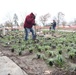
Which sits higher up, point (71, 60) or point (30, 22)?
point (30, 22)

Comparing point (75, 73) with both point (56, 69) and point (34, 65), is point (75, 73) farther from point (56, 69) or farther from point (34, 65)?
point (34, 65)

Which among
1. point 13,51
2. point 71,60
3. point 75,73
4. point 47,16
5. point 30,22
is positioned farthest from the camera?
point 47,16

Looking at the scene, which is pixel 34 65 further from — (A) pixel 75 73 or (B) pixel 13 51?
(B) pixel 13 51

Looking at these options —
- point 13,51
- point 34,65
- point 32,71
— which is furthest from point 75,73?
point 13,51

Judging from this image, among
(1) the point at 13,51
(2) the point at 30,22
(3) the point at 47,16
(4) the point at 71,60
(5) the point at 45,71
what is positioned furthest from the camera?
(3) the point at 47,16

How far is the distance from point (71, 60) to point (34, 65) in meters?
1.29

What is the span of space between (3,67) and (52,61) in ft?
4.36

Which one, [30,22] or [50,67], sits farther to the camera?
[30,22]

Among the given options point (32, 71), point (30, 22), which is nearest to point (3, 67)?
point (32, 71)

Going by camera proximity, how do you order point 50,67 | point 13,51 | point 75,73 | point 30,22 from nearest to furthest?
point 75,73 → point 50,67 → point 13,51 → point 30,22

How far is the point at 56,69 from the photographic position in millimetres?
5637

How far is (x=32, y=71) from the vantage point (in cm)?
547

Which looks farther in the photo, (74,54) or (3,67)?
(74,54)

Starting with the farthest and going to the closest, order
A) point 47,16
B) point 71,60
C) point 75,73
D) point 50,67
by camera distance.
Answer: point 47,16
point 71,60
point 50,67
point 75,73
